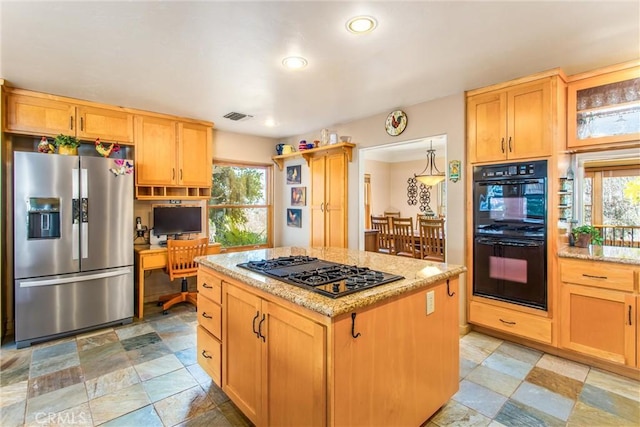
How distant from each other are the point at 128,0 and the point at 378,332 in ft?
7.01

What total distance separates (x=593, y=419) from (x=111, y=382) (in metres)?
3.20

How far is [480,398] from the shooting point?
2137mm

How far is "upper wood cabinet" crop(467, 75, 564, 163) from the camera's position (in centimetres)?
263

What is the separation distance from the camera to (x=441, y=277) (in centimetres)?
181

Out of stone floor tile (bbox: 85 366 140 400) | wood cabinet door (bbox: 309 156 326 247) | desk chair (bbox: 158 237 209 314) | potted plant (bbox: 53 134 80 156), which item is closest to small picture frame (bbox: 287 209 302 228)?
wood cabinet door (bbox: 309 156 326 247)

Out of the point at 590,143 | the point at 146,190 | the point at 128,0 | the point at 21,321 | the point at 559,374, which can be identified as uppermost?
the point at 128,0

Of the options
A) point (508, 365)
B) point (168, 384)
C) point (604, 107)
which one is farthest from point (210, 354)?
point (604, 107)

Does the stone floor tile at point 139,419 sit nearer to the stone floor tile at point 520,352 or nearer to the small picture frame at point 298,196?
the stone floor tile at point 520,352

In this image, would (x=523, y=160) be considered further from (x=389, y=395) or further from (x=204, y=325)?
(x=204, y=325)

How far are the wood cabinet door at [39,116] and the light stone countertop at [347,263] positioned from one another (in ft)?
7.58

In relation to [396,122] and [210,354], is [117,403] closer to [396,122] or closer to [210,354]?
[210,354]

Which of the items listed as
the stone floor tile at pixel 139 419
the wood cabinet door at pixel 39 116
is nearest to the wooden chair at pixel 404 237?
the stone floor tile at pixel 139 419

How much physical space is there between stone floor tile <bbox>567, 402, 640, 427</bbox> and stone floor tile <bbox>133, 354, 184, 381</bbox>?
274cm

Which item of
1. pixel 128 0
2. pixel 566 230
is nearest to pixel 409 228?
pixel 566 230
